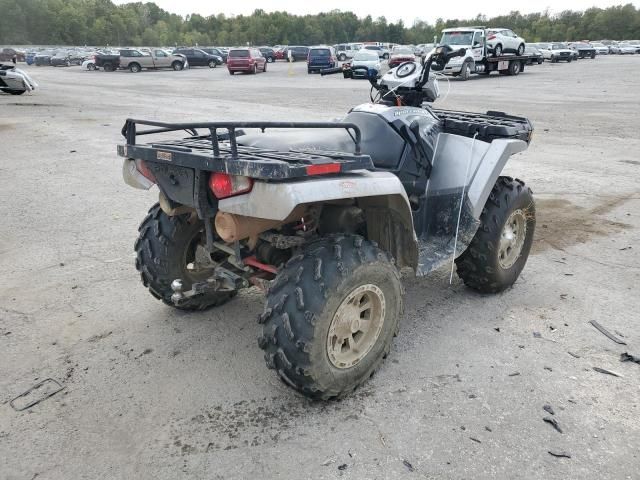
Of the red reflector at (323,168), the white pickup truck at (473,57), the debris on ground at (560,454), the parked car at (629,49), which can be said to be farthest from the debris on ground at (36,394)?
the parked car at (629,49)

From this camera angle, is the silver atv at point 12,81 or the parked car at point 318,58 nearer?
the silver atv at point 12,81

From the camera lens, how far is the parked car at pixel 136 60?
134 ft

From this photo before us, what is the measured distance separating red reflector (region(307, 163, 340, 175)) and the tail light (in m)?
0.29

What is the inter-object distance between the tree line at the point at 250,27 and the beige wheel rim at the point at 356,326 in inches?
4019

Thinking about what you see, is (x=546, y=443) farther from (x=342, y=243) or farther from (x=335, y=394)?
(x=342, y=243)

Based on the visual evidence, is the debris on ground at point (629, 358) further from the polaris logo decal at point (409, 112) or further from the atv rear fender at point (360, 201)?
the polaris logo decal at point (409, 112)

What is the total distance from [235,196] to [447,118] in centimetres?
230

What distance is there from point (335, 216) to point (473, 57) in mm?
27356

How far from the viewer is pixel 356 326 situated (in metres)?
2.94

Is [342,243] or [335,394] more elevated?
[342,243]

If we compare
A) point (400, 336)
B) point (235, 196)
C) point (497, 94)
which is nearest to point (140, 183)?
point (235, 196)

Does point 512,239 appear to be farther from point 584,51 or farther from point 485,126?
point 584,51

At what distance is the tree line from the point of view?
94.9m

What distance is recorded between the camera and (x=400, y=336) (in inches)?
143
